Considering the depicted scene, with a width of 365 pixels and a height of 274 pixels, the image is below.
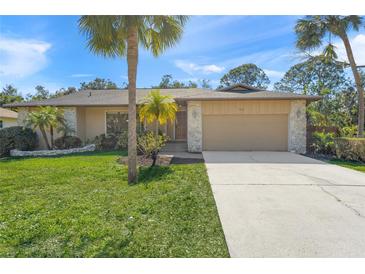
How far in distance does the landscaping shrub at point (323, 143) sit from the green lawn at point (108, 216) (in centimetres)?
807

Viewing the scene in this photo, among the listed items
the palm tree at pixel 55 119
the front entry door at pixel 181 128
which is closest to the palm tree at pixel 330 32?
the front entry door at pixel 181 128

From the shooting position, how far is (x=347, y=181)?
243 inches

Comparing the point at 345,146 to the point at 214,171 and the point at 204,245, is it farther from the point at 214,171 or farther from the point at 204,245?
the point at 204,245

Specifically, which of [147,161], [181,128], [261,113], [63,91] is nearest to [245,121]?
[261,113]

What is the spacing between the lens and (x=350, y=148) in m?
9.69

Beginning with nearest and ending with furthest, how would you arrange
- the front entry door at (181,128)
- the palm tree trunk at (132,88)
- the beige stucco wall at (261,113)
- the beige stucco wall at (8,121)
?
1. the palm tree trunk at (132,88)
2. the beige stucco wall at (261,113)
3. the front entry door at (181,128)
4. the beige stucco wall at (8,121)

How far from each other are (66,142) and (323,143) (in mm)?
13687

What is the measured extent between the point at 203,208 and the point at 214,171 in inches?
123

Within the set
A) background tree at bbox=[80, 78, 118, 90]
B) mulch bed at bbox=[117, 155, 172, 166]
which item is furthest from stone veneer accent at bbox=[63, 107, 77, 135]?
background tree at bbox=[80, 78, 118, 90]

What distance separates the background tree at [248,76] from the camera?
37.6 m

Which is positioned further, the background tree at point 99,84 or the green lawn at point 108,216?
the background tree at point 99,84

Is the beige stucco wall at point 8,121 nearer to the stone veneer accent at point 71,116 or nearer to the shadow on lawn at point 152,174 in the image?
the stone veneer accent at point 71,116

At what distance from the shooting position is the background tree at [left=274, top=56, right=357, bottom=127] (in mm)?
19775

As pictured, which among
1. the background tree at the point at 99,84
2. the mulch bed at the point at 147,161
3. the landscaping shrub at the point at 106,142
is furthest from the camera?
the background tree at the point at 99,84
